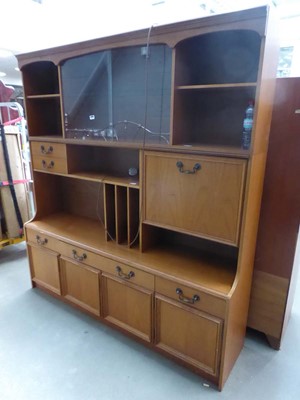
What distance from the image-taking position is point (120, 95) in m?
2.04

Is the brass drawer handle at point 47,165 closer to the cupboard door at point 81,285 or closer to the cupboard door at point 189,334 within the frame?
the cupboard door at point 81,285

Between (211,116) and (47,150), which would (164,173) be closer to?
(211,116)

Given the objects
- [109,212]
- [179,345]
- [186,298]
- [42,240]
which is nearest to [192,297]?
[186,298]

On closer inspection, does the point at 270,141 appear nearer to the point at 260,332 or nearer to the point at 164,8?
the point at 260,332

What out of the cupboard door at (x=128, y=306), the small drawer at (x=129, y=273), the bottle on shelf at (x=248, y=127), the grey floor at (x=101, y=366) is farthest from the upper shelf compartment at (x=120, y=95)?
the grey floor at (x=101, y=366)

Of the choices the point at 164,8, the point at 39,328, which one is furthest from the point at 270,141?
the point at 164,8

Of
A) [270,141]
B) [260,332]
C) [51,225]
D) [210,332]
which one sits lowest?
[260,332]

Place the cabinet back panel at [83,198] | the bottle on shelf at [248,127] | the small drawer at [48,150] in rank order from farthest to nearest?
the cabinet back panel at [83,198] → the small drawer at [48,150] → the bottle on shelf at [248,127]

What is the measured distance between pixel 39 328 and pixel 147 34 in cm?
213

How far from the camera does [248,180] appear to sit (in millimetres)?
1333

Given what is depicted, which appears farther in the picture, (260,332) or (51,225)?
(51,225)

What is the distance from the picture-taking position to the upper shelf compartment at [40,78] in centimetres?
221

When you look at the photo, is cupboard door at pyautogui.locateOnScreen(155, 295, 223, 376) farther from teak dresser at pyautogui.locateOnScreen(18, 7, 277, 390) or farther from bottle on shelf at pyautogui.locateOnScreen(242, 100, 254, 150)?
bottle on shelf at pyautogui.locateOnScreen(242, 100, 254, 150)

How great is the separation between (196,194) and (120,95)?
3.44 ft
